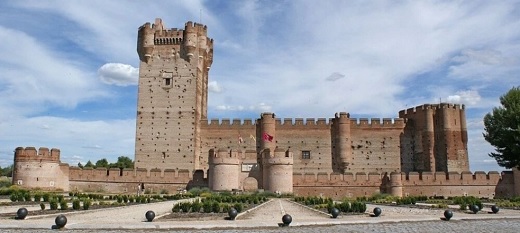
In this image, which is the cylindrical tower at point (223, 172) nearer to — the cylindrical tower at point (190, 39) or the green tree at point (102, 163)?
the cylindrical tower at point (190, 39)

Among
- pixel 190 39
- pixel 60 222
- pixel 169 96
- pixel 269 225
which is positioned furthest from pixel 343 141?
pixel 60 222

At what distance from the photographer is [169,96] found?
134 feet

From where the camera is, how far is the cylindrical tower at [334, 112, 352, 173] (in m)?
41.2

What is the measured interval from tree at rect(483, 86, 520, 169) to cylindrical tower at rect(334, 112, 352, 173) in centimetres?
1132

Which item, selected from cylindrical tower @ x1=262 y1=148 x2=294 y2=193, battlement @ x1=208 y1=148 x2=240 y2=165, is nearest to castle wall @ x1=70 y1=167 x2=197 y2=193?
battlement @ x1=208 y1=148 x2=240 y2=165

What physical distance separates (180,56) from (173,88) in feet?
9.42

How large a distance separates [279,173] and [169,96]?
13.4m

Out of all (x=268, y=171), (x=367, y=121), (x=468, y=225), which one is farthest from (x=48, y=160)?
(x=468, y=225)

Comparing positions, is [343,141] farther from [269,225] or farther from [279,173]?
[269,225]

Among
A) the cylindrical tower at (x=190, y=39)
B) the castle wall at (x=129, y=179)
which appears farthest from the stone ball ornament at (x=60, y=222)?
the cylindrical tower at (x=190, y=39)

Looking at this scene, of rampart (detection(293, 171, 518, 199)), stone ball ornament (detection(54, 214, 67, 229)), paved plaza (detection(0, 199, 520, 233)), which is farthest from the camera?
rampart (detection(293, 171, 518, 199))

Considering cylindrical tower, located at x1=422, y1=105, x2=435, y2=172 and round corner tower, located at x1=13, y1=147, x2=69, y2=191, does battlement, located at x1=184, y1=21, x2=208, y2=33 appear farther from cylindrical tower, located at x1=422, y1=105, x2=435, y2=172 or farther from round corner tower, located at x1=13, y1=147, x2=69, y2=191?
cylindrical tower, located at x1=422, y1=105, x2=435, y2=172

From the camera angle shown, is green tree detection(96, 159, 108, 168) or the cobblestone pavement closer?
the cobblestone pavement

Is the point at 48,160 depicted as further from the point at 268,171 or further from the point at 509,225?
the point at 509,225
